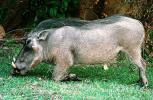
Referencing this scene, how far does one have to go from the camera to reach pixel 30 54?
9164 mm

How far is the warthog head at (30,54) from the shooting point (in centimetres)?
913

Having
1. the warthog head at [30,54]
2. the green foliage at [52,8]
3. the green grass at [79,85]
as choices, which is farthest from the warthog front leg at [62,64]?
the green foliage at [52,8]

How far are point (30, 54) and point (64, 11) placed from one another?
373 cm

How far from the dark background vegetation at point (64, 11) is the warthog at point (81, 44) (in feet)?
7.70

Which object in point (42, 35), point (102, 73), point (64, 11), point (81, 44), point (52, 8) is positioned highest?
point (42, 35)

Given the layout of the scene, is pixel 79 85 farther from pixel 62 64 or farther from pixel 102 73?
pixel 102 73

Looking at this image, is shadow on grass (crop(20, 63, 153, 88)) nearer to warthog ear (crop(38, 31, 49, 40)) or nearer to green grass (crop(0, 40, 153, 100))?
green grass (crop(0, 40, 153, 100))

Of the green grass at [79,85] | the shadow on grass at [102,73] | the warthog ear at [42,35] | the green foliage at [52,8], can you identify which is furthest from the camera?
the green foliage at [52,8]

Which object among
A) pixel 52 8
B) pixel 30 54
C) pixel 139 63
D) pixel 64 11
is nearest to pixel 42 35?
pixel 30 54

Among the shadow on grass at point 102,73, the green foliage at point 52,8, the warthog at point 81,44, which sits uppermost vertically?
the warthog at point 81,44

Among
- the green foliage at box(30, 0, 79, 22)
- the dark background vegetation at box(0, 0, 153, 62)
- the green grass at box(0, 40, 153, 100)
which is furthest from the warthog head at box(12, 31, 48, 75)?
the green foliage at box(30, 0, 79, 22)

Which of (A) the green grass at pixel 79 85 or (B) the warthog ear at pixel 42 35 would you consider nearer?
(A) the green grass at pixel 79 85

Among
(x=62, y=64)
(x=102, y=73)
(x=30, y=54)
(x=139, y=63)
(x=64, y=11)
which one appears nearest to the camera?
(x=62, y=64)

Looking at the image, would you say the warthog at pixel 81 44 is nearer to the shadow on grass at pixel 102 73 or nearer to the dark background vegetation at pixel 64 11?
the shadow on grass at pixel 102 73
